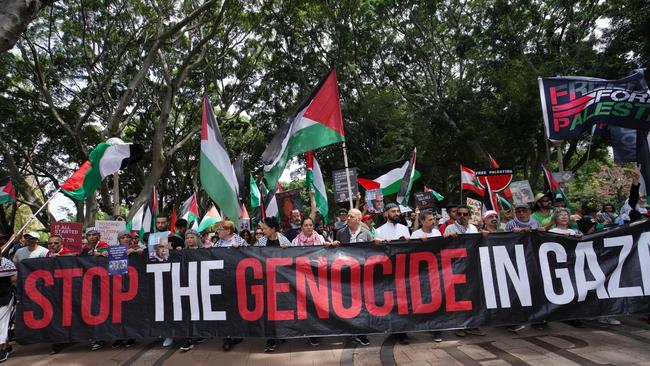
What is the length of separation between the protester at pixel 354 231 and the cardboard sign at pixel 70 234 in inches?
219

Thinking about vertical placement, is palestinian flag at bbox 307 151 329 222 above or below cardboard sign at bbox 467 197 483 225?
above

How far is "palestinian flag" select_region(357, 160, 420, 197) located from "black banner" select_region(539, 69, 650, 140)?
16.6 feet

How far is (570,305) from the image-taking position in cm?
535

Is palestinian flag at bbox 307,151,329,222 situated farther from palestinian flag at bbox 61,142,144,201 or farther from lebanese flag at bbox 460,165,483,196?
lebanese flag at bbox 460,165,483,196

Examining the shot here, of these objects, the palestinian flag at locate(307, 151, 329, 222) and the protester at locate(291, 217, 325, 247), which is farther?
the palestinian flag at locate(307, 151, 329, 222)

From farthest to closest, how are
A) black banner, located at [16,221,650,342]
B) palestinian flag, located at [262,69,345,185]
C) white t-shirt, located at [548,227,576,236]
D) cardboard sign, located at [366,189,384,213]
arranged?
cardboard sign, located at [366,189,384,213], palestinian flag, located at [262,69,345,185], white t-shirt, located at [548,227,576,236], black banner, located at [16,221,650,342]

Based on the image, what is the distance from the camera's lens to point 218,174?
632 cm

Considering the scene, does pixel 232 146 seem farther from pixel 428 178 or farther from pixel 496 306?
pixel 496 306

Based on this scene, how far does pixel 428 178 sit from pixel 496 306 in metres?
17.7

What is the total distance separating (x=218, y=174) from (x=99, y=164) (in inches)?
87.3

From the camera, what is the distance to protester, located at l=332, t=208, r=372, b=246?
19.6 ft

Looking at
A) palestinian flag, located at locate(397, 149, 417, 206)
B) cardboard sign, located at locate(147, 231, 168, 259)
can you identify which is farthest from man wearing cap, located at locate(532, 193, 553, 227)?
cardboard sign, located at locate(147, 231, 168, 259)

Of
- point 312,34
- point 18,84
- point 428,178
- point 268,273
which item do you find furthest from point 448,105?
point 18,84

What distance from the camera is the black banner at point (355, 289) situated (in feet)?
17.6
